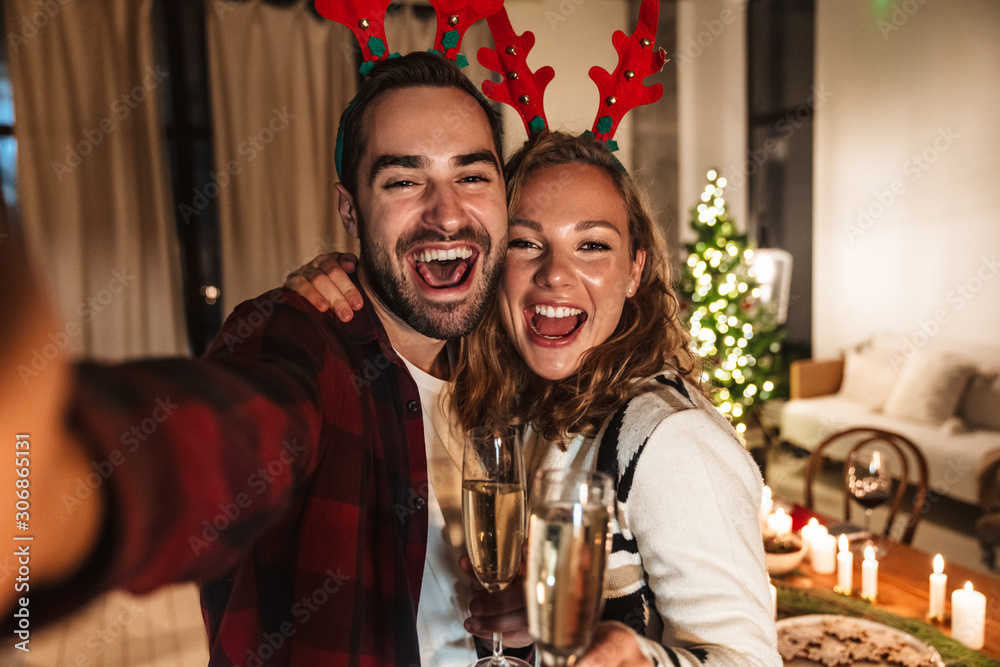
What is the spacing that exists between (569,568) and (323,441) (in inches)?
17.8

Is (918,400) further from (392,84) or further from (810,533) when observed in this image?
(392,84)

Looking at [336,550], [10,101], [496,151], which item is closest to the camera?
[336,550]

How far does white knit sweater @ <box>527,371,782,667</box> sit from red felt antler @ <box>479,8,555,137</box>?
0.78 metres

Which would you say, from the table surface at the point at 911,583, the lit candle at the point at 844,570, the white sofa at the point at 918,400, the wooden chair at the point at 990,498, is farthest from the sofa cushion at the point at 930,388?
the lit candle at the point at 844,570

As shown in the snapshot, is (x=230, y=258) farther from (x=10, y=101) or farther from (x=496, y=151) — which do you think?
(x=496, y=151)

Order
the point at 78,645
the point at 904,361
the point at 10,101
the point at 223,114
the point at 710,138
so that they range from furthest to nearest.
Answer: the point at 710,138
the point at 904,361
the point at 223,114
the point at 10,101
the point at 78,645

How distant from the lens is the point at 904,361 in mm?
4492

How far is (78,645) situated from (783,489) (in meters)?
4.35

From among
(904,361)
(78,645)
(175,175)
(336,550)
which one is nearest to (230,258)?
(175,175)

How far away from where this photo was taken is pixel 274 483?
0.56 meters

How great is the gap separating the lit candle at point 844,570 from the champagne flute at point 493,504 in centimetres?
113

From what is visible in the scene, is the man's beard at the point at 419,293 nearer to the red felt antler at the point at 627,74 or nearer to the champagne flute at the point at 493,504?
the champagne flute at the point at 493,504

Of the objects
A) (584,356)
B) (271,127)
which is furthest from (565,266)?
(271,127)

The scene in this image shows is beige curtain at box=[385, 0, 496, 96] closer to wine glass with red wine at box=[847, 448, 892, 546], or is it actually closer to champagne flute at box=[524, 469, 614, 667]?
wine glass with red wine at box=[847, 448, 892, 546]
